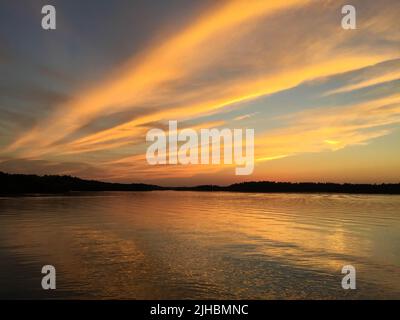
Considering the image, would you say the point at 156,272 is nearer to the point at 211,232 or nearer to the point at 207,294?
the point at 207,294

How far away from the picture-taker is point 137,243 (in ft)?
102

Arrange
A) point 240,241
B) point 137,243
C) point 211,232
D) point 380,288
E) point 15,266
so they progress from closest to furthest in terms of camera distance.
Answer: point 380,288 → point 15,266 → point 137,243 → point 240,241 → point 211,232

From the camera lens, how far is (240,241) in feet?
109

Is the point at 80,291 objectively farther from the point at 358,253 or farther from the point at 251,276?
the point at 358,253

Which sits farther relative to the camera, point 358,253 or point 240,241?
point 240,241
